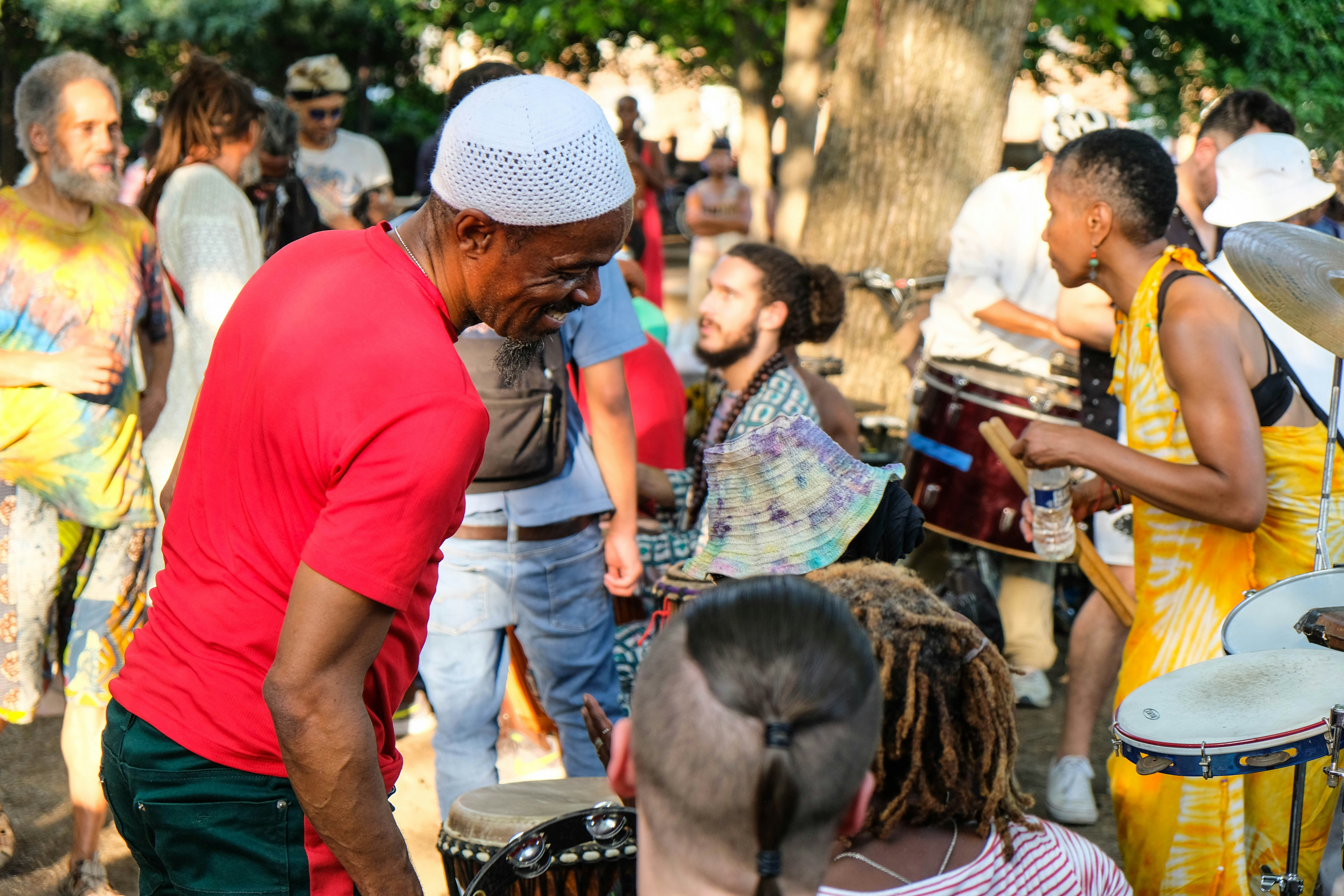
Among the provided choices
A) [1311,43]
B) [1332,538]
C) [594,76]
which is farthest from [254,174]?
[594,76]

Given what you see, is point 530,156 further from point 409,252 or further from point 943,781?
point 943,781

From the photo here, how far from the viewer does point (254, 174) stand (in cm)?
444

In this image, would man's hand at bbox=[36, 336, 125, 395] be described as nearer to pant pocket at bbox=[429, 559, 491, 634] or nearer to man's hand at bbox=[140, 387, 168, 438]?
man's hand at bbox=[140, 387, 168, 438]

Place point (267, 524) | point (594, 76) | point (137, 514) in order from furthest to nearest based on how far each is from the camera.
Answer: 1. point (594, 76)
2. point (137, 514)
3. point (267, 524)

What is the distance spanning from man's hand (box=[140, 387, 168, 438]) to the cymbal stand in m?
3.27

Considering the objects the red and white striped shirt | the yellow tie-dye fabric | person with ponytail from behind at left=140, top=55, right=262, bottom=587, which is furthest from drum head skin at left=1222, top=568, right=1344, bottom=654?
person with ponytail from behind at left=140, top=55, right=262, bottom=587

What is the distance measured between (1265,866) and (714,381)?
265cm

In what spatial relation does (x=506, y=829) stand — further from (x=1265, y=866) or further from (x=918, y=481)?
(x=918, y=481)

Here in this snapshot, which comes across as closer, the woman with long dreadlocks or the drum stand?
the woman with long dreadlocks

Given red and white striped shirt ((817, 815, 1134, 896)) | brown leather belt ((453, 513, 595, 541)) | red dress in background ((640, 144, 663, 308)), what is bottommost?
red dress in background ((640, 144, 663, 308))

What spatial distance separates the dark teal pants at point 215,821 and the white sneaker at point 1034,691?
382 cm

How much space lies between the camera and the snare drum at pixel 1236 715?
2.08m

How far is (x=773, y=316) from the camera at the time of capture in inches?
166

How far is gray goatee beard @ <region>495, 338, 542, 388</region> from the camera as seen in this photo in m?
2.05
